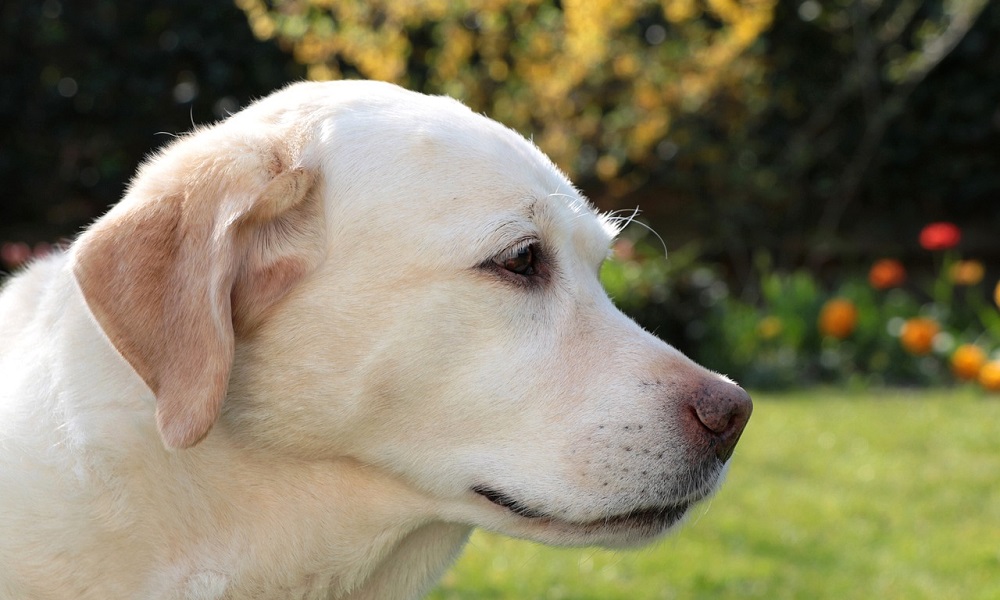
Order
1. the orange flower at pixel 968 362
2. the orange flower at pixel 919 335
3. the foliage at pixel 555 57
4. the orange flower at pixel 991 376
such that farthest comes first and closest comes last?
the foliage at pixel 555 57
the orange flower at pixel 919 335
the orange flower at pixel 968 362
the orange flower at pixel 991 376

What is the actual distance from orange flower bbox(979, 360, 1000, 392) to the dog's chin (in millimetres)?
5522

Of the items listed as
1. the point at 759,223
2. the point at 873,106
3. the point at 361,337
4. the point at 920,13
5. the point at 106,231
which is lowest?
the point at 759,223

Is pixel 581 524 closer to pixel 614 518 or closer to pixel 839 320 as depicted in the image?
pixel 614 518

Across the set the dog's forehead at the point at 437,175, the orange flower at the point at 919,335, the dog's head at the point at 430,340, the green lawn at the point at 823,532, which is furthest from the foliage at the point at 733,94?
the dog's head at the point at 430,340

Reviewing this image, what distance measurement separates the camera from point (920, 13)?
951 centimetres

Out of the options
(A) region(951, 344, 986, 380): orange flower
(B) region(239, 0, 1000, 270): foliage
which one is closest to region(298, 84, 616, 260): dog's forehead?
(A) region(951, 344, 986, 380): orange flower

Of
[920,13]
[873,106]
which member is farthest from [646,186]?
[920,13]

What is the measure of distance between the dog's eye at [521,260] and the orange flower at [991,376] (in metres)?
5.69

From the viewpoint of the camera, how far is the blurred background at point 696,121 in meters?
8.24

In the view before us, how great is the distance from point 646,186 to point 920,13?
8.93 ft

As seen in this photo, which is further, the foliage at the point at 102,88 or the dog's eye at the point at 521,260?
the foliage at the point at 102,88

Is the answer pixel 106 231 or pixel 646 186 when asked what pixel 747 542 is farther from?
pixel 646 186

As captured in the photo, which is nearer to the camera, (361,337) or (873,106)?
(361,337)

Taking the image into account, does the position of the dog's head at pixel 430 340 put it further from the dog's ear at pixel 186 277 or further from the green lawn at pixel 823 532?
the green lawn at pixel 823 532
